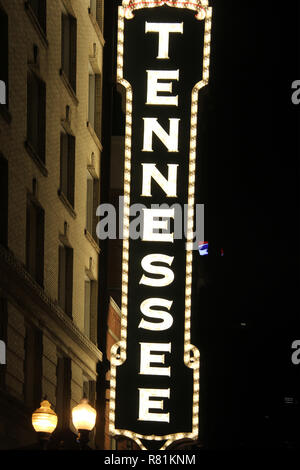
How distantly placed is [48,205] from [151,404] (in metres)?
5.20

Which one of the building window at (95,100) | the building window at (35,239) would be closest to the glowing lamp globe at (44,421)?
the building window at (35,239)

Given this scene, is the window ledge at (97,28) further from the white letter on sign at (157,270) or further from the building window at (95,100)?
the white letter on sign at (157,270)

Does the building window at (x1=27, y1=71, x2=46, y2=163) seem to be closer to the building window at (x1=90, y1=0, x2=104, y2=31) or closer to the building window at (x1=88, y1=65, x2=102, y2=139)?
the building window at (x1=88, y1=65, x2=102, y2=139)

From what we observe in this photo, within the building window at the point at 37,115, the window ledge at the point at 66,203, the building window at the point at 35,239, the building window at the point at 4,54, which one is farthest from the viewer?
the window ledge at the point at 66,203

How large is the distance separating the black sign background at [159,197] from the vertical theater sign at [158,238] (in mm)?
23

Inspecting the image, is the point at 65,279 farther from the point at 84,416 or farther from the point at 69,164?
the point at 84,416

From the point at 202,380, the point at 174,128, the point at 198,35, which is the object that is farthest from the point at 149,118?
the point at 202,380

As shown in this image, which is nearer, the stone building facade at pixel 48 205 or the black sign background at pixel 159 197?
the stone building facade at pixel 48 205

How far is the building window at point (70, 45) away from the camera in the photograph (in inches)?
1149

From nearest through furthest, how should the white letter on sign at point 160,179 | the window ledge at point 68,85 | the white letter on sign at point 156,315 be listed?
the white letter on sign at point 156,315 < the white letter on sign at point 160,179 < the window ledge at point 68,85

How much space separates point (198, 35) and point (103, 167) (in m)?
7.93

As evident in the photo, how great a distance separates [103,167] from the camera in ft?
112

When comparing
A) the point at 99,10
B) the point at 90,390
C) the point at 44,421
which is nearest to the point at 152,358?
the point at 44,421

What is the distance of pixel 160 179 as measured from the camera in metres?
26.4
